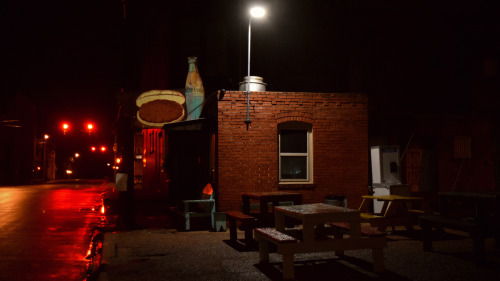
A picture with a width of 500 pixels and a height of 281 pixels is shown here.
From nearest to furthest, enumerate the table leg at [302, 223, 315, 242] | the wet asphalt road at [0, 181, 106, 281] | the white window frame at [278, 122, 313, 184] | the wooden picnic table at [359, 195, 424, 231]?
1. the table leg at [302, 223, 315, 242]
2. the wet asphalt road at [0, 181, 106, 281]
3. the wooden picnic table at [359, 195, 424, 231]
4. the white window frame at [278, 122, 313, 184]

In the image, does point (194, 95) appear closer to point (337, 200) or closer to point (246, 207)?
point (246, 207)

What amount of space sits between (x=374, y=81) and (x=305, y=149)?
598 cm

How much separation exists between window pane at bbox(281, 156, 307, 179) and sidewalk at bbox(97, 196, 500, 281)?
339 centimetres

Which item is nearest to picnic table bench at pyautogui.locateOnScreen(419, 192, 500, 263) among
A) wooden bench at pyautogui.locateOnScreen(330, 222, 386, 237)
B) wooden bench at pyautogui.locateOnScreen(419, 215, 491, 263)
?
wooden bench at pyautogui.locateOnScreen(419, 215, 491, 263)

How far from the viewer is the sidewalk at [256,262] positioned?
6.17 metres

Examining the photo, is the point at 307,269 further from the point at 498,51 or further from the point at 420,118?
the point at 498,51

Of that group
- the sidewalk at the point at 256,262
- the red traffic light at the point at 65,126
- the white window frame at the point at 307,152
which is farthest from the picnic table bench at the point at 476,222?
the red traffic light at the point at 65,126

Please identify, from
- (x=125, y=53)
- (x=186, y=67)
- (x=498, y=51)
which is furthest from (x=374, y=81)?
(x=125, y=53)

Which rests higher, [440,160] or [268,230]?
[440,160]

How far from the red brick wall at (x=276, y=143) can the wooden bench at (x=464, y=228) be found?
410cm

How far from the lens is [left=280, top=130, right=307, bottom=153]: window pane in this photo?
12.2 m

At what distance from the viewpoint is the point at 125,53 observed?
10031 millimetres

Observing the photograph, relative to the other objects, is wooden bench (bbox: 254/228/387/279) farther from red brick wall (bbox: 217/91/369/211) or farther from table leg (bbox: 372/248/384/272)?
red brick wall (bbox: 217/91/369/211)

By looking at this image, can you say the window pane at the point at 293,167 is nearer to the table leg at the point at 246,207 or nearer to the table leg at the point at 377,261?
the table leg at the point at 246,207
